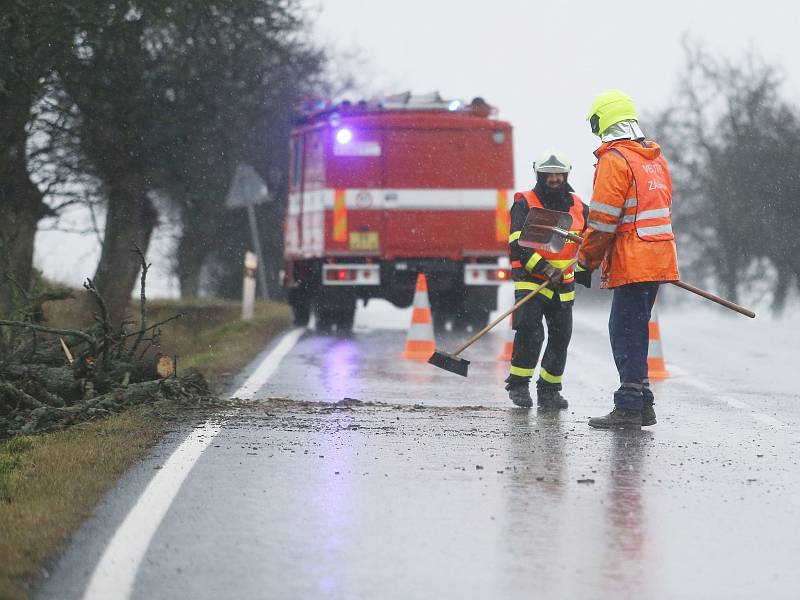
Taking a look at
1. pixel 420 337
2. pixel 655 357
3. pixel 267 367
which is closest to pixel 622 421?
pixel 655 357

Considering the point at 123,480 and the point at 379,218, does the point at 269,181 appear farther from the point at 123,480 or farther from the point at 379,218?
the point at 123,480

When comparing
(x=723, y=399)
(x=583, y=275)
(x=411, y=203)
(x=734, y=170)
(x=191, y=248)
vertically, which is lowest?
(x=723, y=399)

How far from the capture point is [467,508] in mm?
7000

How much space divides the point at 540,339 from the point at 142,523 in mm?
5274

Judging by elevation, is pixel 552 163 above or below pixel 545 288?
above

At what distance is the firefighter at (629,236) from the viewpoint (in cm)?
995

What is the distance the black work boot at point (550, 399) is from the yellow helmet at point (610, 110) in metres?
1.97

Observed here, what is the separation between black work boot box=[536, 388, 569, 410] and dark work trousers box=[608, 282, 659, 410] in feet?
3.81

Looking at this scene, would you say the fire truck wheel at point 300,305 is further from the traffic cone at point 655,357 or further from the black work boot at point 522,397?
the black work boot at point 522,397

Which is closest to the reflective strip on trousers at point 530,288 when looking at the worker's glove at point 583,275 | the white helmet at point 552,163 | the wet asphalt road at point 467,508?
the worker's glove at point 583,275

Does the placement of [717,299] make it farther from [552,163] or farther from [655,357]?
[655,357]

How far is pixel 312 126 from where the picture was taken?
21938 mm

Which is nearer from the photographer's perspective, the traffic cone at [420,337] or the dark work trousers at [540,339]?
the dark work trousers at [540,339]

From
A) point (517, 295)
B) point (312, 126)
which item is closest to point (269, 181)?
point (312, 126)
